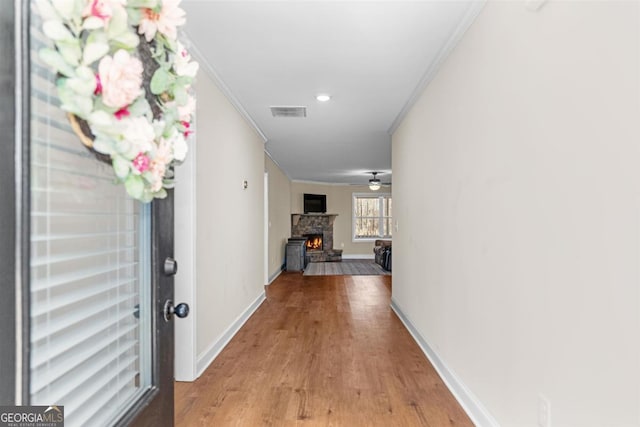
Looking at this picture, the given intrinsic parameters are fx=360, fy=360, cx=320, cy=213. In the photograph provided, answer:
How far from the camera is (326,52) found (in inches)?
103

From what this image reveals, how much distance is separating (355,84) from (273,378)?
2531mm

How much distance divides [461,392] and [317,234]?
9.07 metres

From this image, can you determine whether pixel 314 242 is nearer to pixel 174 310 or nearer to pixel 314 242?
pixel 314 242

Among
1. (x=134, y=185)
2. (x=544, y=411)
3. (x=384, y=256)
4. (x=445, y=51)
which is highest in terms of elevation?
(x=445, y=51)

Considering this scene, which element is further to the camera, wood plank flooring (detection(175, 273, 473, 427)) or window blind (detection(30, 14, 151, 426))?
wood plank flooring (detection(175, 273, 473, 427))

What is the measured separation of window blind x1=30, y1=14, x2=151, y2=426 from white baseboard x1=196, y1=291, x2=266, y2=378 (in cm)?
177

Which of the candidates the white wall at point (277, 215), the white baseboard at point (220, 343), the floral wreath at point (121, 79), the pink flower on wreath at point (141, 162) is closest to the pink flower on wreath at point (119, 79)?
the floral wreath at point (121, 79)

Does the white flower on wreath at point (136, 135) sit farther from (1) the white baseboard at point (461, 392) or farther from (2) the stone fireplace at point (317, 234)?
(2) the stone fireplace at point (317, 234)

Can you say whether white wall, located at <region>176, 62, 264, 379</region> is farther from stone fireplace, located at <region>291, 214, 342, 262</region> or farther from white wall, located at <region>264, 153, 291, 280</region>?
stone fireplace, located at <region>291, 214, 342, 262</region>

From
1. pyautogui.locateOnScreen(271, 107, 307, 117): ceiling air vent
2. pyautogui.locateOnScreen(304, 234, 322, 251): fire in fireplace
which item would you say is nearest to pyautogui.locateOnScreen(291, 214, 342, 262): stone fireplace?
pyautogui.locateOnScreen(304, 234, 322, 251): fire in fireplace

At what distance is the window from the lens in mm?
12023

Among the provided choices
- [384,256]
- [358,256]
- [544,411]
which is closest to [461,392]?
[544,411]

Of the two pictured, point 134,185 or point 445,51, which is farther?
point 445,51

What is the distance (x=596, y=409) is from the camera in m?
1.18
